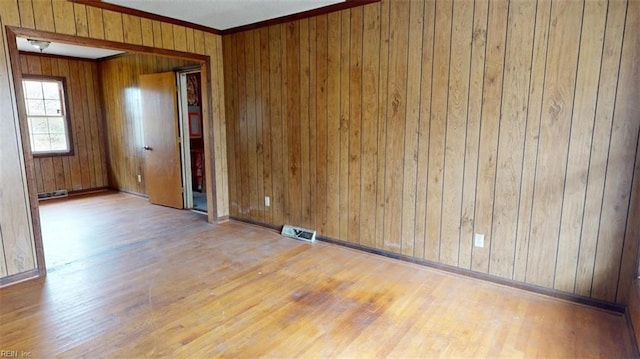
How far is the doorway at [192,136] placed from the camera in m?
5.43

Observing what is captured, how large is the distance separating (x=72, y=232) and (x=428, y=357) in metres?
4.37

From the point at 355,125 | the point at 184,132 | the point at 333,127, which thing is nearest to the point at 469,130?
the point at 355,125

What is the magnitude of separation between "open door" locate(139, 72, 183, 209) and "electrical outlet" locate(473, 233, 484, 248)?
13.8ft

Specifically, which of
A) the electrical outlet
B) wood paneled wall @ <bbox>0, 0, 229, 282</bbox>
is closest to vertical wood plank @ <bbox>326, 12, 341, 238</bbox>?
the electrical outlet

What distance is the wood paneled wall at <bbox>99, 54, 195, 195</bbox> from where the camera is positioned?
6.32 m

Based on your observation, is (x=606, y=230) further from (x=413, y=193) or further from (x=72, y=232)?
(x=72, y=232)

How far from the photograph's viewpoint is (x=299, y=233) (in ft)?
14.0

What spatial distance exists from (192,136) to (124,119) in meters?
1.42

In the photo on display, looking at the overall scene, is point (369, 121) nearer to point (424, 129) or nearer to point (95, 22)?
point (424, 129)

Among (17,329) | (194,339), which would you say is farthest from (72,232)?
(194,339)

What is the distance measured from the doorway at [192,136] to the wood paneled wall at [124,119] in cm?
77

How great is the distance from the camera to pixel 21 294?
114 inches

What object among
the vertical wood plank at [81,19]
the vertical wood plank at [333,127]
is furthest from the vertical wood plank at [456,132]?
the vertical wood plank at [81,19]

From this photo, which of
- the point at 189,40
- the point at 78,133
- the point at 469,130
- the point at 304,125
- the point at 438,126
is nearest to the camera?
the point at 469,130
